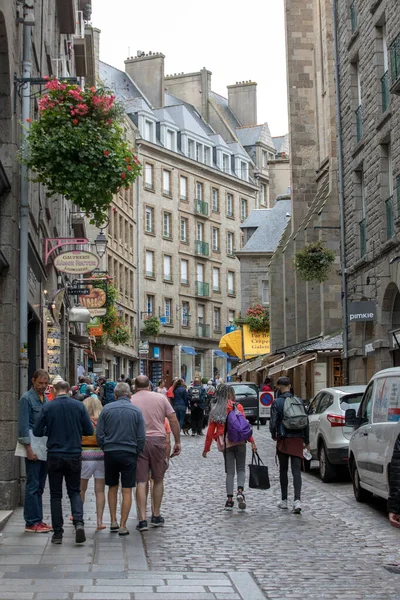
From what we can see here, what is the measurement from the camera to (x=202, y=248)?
76312 millimetres

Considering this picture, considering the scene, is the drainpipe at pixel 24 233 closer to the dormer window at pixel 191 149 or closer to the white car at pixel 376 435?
the white car at pixel 376 435

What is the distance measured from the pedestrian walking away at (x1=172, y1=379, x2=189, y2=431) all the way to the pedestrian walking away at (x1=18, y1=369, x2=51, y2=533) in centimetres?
1922

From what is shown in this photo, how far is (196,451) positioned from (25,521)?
13.7 m

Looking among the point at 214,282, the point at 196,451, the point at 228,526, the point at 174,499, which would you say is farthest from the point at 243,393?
the point at 214,282

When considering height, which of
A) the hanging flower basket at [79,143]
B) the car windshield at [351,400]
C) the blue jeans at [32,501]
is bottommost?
the blue jeans at [32,501]

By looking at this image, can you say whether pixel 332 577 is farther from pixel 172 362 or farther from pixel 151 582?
pixel 172 362

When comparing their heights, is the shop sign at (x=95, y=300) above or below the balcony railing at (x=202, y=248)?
below

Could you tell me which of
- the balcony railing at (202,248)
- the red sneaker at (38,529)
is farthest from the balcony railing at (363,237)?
the balcony railing at (202,248)

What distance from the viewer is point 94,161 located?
541 inches

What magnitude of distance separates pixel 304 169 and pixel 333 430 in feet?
101

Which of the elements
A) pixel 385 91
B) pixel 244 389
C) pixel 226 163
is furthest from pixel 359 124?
pixel 226 163

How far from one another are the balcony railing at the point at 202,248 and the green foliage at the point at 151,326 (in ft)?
33.7

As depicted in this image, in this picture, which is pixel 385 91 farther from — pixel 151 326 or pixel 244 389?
pixel 151 326

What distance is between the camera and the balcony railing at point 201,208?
75.6 metres
